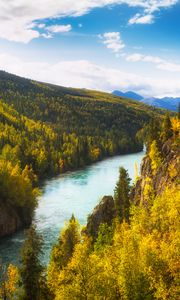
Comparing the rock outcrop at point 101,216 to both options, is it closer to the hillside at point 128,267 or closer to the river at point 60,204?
the river at point 60,204

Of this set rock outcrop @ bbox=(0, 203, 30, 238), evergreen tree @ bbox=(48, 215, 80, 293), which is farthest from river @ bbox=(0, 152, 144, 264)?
evergreen tree @ bbox=(48, 215, 80, 293)

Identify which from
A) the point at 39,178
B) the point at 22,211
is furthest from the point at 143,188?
the point at 39,178

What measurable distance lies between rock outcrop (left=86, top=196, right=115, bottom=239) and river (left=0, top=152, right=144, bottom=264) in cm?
1143

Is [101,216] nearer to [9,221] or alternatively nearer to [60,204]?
[9,221]

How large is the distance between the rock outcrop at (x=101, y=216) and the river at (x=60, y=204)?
11.4m

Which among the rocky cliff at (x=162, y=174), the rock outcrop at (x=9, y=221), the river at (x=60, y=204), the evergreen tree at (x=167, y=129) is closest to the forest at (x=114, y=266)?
the rocky cliff at (x=162, y=174)

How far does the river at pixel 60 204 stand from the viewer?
102625 millimetres

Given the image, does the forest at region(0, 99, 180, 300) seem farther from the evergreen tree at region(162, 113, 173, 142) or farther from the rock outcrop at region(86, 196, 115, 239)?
the evergreen tree at region(162, 113, 173, 142)

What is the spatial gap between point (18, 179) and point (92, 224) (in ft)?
113

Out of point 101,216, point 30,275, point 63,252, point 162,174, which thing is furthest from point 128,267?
point 162,174

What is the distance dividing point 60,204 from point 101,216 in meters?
43.7

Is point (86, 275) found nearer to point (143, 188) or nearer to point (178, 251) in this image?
point (178, 251)

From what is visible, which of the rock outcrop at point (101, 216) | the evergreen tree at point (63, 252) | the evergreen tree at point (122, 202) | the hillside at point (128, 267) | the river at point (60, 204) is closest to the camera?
the hillside at point (128, 267)

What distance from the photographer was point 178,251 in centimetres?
4597
